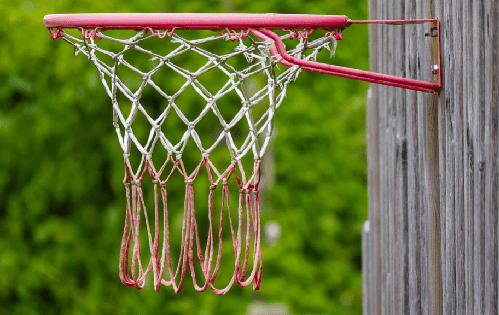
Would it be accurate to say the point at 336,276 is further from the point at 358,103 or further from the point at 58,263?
the point at 58,263

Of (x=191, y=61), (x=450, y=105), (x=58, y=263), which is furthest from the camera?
(x=58, y=263)

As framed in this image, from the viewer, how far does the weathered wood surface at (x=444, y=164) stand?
1.33m

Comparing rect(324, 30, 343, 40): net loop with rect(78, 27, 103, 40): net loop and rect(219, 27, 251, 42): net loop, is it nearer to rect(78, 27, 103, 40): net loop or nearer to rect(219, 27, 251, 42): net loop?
rect(219, 27, 251, 42): net loop

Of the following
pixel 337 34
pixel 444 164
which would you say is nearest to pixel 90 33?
pixel 337 34

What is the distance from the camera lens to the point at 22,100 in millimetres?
5746

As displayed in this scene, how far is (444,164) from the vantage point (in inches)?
64.4

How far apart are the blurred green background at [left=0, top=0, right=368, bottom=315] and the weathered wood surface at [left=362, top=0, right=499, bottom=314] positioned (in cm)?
303

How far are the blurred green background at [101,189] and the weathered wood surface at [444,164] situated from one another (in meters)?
3.03

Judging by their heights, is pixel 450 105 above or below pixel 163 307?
above

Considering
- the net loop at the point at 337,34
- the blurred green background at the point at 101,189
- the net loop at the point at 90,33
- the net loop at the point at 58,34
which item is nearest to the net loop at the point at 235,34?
the net loop at the point at 337,34

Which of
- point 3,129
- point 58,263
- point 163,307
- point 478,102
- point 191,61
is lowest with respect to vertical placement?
point 163,307

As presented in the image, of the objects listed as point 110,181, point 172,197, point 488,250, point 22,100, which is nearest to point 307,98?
point 172,197

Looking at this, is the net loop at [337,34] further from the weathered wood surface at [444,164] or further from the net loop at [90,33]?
the net loop at [90,33]

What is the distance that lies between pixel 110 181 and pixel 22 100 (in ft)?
3.59
